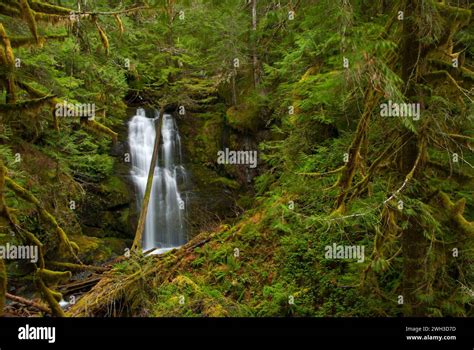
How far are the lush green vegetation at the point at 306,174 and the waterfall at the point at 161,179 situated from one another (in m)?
1.04

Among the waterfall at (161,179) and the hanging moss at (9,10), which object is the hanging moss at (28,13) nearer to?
the hanging moss at (9,10)

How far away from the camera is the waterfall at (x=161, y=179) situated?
17703mm

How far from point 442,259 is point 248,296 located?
4.50 m

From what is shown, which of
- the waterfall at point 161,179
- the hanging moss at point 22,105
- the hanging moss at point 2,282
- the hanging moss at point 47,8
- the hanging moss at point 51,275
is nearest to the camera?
the hanging moss at point 2,282

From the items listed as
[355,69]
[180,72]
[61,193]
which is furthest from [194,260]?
[180,72]

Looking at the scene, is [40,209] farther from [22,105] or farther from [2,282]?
[22,105]

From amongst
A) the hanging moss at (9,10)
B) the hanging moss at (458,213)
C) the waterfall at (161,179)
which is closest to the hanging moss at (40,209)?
the hanging moss at (9,10)

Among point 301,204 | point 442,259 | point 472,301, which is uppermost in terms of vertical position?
point 301,204

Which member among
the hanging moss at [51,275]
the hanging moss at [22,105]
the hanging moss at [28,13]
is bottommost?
the hanging moss at [51,275]

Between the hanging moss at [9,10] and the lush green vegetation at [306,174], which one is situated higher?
the hanging moss at [9,10]
